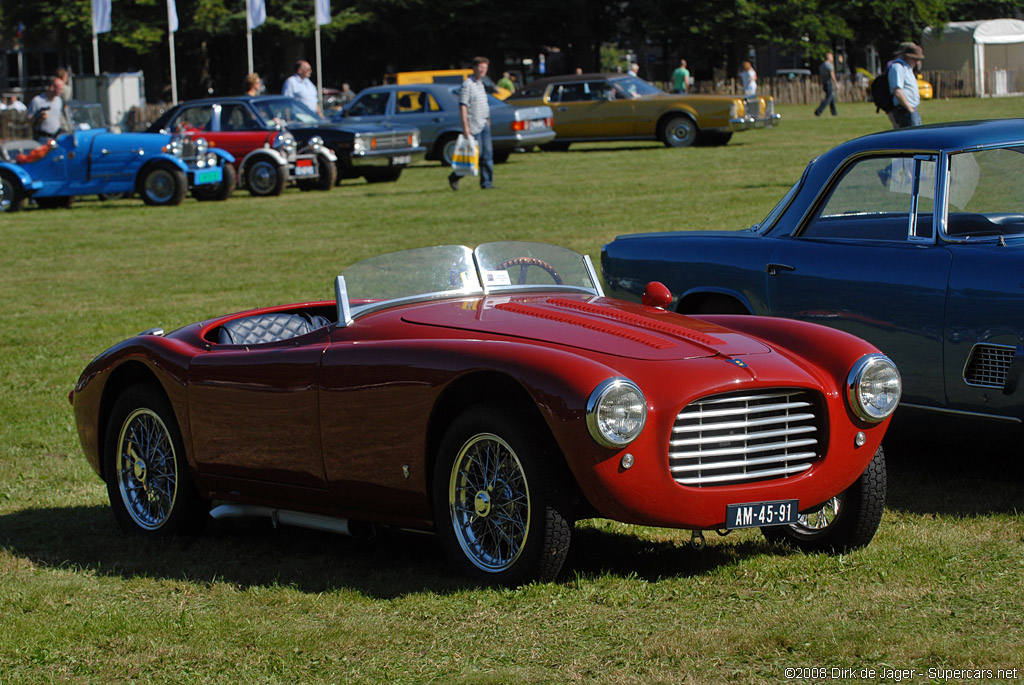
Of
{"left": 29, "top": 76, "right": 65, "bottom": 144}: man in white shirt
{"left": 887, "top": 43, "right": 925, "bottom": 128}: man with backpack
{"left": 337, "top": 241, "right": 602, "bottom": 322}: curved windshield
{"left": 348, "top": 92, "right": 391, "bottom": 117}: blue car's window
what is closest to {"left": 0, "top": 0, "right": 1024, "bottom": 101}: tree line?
{"left": 348, "top": 92, "right": 391, "bottom": 117}: blue car's window

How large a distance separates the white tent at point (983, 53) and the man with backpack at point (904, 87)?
36.1 m

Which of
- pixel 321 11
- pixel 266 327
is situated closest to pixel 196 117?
pixel 321 11

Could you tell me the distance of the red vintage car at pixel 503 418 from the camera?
180 inches

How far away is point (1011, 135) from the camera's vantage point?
663 centimetres

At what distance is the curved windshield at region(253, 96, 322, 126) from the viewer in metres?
22.7

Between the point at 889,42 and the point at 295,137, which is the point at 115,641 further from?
the point at 889,42

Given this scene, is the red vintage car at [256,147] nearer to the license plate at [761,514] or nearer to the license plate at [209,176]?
the license plate at [209,176]

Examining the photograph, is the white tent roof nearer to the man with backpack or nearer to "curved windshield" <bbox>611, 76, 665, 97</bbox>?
"curved windshield" <bbox>611, 76, 665, 97</bbox>

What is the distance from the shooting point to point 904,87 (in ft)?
45.6

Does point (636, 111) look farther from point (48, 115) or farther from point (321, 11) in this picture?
point (321, 11)

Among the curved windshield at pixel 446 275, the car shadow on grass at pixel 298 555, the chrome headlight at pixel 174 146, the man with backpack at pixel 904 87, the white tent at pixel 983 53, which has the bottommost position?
the car shadow on grass at pixel 298 555

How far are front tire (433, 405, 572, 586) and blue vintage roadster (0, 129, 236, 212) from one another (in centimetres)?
1704

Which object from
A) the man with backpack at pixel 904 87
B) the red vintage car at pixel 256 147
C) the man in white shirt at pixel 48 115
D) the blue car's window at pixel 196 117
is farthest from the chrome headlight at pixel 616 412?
the blue car's window at pixel 196 117

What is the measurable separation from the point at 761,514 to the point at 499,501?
912 millimetres
